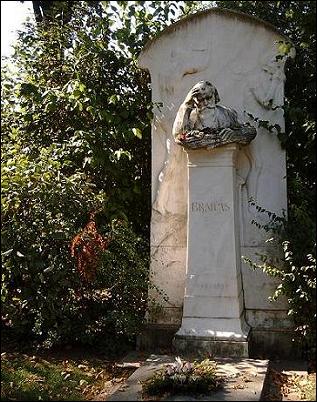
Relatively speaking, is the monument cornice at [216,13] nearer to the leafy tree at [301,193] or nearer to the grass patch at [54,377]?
the leafy tree at [301,193]

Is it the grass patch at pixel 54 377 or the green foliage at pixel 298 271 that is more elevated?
the green foliage at pixel 298 271

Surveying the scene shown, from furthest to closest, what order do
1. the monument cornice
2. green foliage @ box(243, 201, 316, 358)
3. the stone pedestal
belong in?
1. the monument cornice
2. the stone pedestal
3. green foliage @ box(243, 201, 316, 358)

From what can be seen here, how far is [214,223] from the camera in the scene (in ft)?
18.8

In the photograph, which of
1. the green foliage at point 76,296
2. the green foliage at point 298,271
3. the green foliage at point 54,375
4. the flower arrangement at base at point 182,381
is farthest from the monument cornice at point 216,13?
the flower arrangement at base at point 182,381

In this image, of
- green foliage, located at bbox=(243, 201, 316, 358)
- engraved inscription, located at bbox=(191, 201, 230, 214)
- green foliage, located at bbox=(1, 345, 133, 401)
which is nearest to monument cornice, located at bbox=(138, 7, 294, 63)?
engraved inscription, located at bbox=(191, 201, 230, 214)

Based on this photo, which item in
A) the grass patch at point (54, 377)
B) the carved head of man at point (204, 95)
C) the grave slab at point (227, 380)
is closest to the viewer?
the grave slab at point (227, 380)

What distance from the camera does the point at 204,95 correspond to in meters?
5.80

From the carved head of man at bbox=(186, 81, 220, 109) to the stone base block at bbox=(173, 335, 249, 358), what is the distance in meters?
2.45

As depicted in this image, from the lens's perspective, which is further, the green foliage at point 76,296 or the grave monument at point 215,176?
the green foliage at point 76,296

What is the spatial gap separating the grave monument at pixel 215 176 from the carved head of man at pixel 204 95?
1cm

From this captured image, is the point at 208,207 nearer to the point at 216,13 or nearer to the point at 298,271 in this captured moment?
the point at 298,271

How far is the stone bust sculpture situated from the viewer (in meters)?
5.68

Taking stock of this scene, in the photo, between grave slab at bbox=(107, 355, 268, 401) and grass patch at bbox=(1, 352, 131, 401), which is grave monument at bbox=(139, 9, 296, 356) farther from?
grass patch at bbox=(1, 352, 131, 401)

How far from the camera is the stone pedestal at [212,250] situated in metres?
5.66
